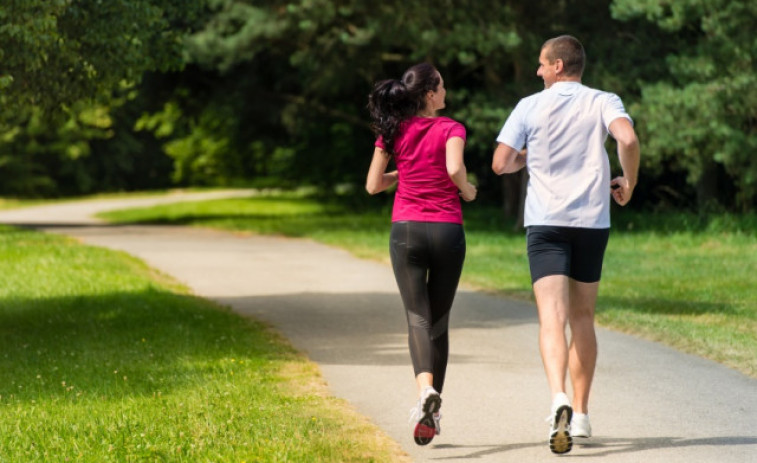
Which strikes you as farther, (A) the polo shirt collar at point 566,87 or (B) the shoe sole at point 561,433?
(A) the polo shirt collar at point 566,87

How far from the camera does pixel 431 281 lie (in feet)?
20.7

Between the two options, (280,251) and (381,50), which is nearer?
(280,251)

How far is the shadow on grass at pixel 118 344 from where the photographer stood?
8227mm

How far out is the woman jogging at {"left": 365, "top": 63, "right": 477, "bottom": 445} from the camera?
611cm

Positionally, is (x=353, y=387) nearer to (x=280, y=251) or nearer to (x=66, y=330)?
(x=66, y=330)

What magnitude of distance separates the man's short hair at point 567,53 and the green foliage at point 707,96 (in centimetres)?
1515

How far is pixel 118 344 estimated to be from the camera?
10.1m

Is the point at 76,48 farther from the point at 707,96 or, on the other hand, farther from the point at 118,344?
the point at 707,96

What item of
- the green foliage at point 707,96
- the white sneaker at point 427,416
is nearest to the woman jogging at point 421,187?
the white sneaker at point 427,416

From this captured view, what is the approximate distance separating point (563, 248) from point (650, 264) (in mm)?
11208

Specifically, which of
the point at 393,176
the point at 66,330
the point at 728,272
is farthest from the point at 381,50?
the point at 393,176

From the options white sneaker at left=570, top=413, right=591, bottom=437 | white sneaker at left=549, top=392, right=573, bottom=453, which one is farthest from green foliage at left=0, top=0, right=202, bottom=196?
white sneaker at left=549, top=392, right=573, bottom=453

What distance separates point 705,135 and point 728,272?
19.3ft

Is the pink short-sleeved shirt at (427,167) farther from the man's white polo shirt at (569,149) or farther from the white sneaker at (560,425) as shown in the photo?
the white sneaker at (560,425)
